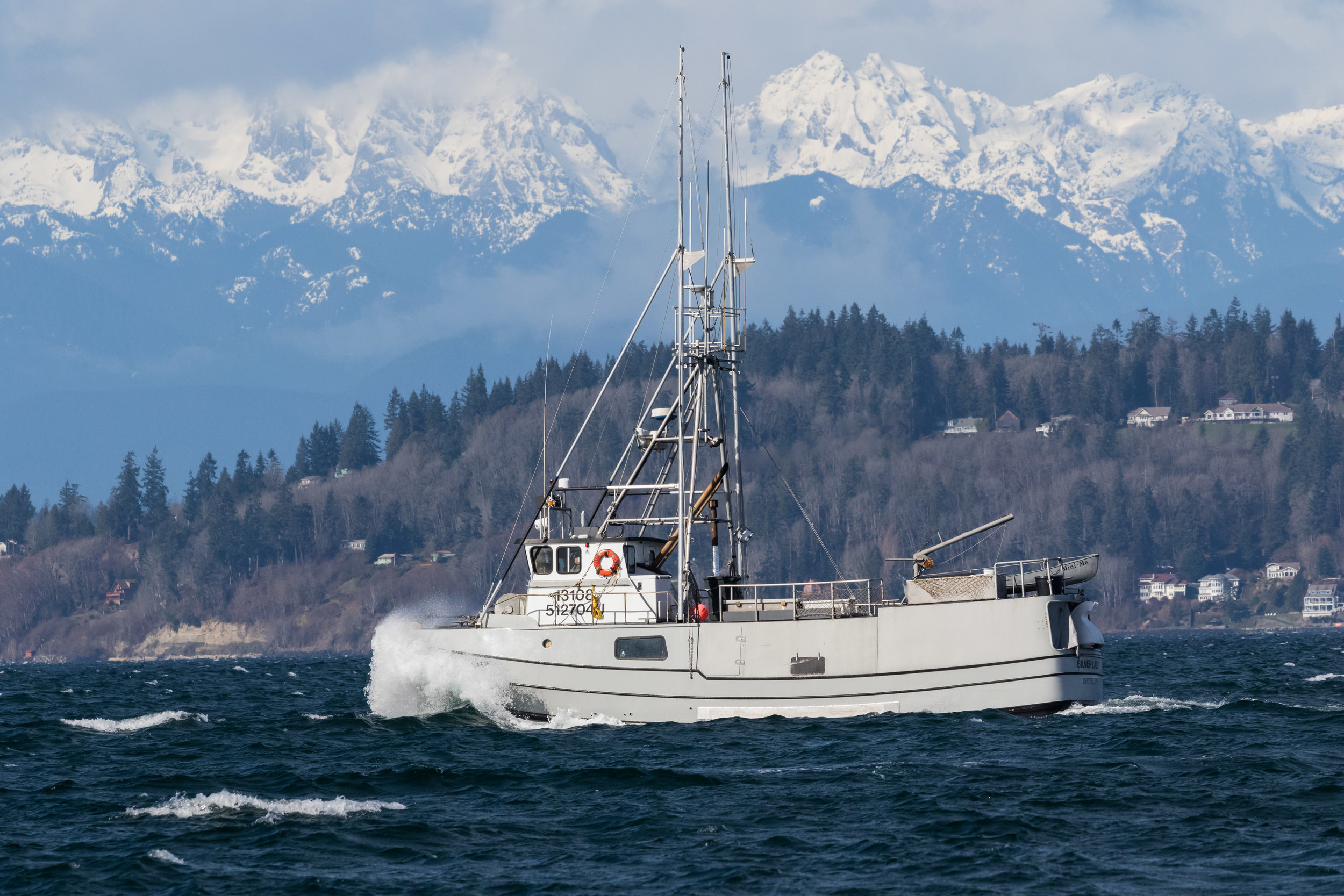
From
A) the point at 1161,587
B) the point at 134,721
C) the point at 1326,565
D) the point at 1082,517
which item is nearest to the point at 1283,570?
the point at 1326,565

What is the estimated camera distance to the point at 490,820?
79.9 feet

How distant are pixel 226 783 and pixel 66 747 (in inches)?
382

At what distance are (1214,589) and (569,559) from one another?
6636 inches

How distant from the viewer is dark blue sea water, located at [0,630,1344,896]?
20516 mm

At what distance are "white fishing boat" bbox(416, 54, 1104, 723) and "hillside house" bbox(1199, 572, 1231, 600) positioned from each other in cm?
16327

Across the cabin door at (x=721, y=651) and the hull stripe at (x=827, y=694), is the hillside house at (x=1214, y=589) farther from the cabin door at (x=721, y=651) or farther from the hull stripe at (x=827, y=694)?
the cabin door at (x=721, y=651)

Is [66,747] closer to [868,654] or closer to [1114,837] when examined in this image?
[868,654]

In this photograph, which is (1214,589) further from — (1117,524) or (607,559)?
(607,559)

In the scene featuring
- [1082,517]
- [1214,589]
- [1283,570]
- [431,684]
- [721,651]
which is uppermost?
[1082,517]

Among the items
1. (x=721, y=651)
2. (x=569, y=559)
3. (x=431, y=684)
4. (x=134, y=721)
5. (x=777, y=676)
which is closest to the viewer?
(x=777, y=676)

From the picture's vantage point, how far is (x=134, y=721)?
43.4 m

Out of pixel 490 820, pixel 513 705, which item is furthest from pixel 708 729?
pixel 490 820

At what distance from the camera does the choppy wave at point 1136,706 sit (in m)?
35.7

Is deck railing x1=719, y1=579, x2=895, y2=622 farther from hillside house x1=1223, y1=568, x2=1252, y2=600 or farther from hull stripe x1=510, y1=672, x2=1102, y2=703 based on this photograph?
hillside house x1=1223, y1=568, x2=1252, y2=600
